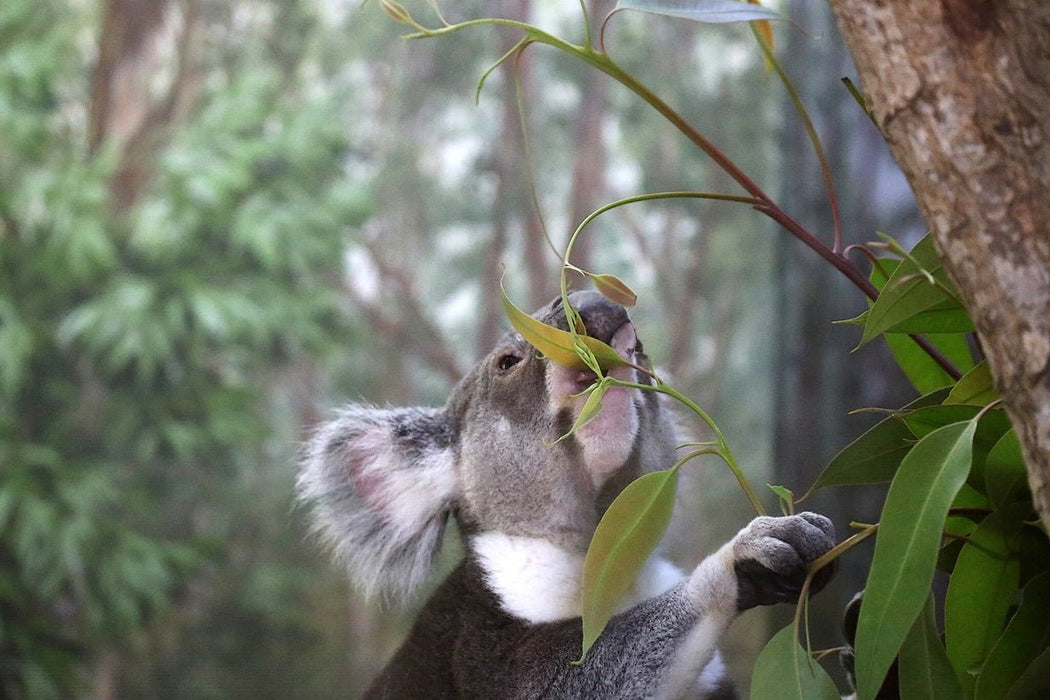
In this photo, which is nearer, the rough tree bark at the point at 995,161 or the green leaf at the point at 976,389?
the rough tree bark at the point at 995,161

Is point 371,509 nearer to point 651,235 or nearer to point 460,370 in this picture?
point 460,370

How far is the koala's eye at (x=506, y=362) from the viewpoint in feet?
4.57

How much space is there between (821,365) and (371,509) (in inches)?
61.3

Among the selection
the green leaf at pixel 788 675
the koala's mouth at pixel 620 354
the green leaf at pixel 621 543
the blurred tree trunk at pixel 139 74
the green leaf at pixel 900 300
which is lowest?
the green leaf at pixel 788 675

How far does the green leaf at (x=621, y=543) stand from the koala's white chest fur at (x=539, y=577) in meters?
0.38

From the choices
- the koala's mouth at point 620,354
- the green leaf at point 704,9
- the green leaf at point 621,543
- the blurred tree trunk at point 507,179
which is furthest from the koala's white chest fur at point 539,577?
the blurred tree trunk at point 507,179

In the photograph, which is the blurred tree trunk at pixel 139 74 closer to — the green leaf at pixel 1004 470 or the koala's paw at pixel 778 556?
the koala's paw at pixel 778 556

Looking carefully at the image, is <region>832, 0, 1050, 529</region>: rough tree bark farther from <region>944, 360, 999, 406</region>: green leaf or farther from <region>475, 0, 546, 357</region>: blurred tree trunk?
<region>475, 0, 546, 357</region>: blurred tree trunk

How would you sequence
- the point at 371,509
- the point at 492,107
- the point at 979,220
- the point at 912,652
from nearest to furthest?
the point at 979,220, the point at 912,652, the point at 371,509, the point at 492,107

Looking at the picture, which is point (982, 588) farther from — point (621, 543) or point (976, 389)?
point (621, 543)

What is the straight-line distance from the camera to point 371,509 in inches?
58.1

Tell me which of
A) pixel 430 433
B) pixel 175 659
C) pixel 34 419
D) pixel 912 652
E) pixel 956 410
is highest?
pixel 34 419

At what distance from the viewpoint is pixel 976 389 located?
2.75 ft

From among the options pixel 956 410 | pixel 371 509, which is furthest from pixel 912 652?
pixel 371 509
